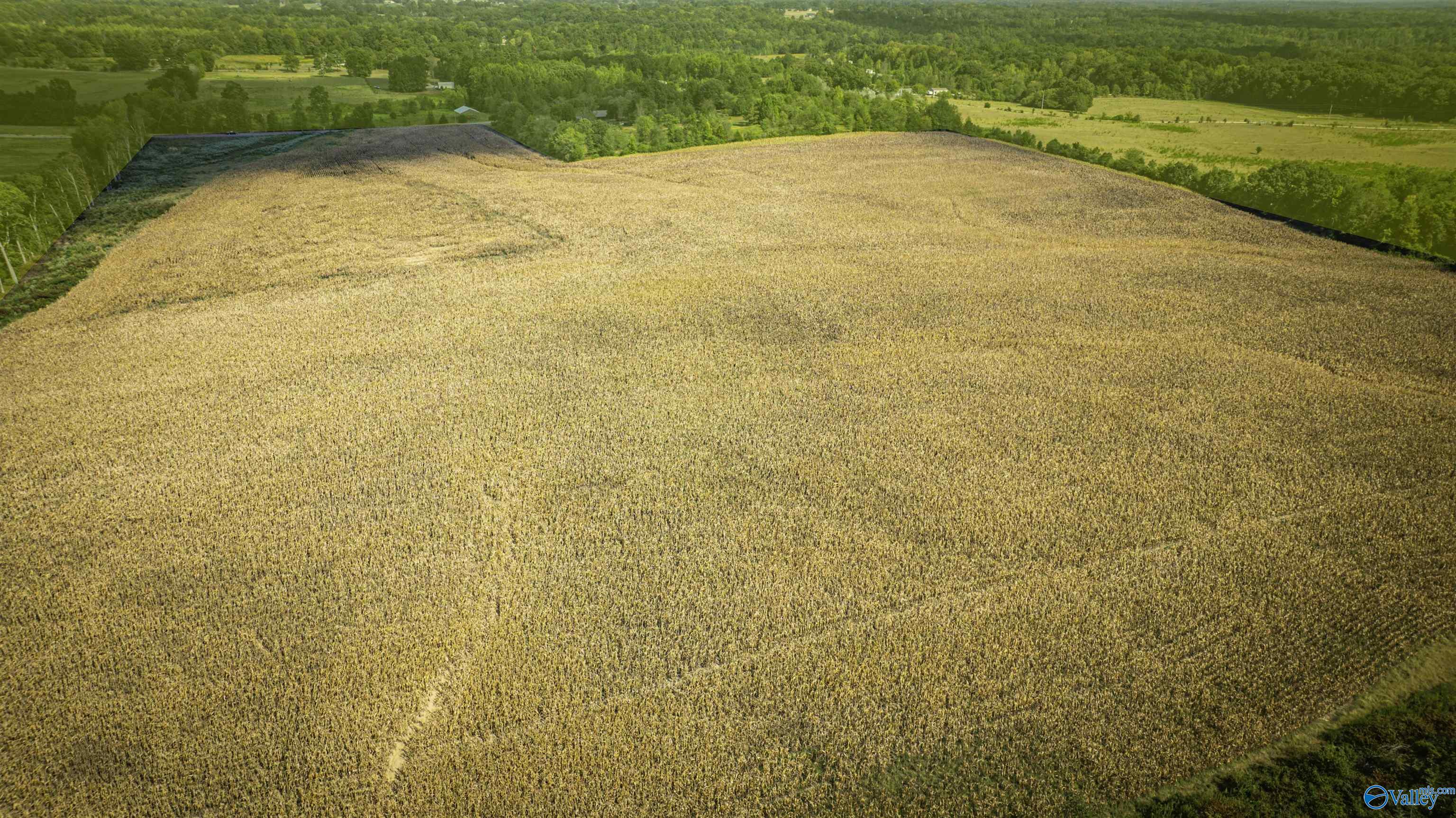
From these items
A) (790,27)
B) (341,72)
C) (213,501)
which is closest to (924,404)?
(213,501)

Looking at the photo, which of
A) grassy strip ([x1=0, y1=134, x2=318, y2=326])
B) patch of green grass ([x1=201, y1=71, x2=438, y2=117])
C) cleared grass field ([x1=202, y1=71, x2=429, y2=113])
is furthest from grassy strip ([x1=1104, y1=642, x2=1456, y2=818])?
cleared grass field ([x1=202, y1=71, x2=429, y2=113])

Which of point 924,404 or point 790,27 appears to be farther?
point 790,27

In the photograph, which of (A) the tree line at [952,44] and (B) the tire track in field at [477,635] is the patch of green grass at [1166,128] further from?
(B) the tire track in field at [477,635]

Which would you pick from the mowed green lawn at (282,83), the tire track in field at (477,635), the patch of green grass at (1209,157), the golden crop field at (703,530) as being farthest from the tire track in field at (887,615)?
the mowed green lawn at (282,83)

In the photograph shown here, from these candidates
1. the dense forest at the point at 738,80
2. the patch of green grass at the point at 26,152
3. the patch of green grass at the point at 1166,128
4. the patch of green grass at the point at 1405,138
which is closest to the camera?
the dense forest at the point at 738,80

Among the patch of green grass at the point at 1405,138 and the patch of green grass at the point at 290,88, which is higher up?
the patch of green grass at the point at 290,88

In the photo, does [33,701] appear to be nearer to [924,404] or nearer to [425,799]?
[425,799]

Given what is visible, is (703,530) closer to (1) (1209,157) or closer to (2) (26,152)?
(1) (1209,157)
